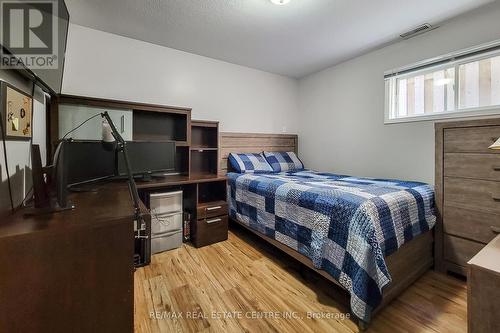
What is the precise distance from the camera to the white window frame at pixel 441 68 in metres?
1.99

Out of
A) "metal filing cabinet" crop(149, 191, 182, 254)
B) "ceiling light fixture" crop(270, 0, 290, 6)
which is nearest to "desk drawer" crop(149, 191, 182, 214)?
"metal filing cabinet" crop(149, 191, 182, 254)

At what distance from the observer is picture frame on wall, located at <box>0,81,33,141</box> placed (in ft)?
3.09

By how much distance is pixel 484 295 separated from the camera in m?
0.95

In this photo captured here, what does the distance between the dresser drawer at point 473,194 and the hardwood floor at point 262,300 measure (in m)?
0.65

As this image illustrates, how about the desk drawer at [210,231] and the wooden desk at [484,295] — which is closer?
the wooden desk at [484,295]

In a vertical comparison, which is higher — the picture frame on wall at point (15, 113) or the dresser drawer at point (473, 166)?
the picture frame on wall at point (15, 113)

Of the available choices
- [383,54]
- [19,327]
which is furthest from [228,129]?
[19,327]

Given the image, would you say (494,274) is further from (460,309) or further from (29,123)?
(29,123)

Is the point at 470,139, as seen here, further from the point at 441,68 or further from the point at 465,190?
the point at 441,68

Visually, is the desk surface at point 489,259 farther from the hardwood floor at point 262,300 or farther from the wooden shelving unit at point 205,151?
the wooden shelving unit at point 205,151

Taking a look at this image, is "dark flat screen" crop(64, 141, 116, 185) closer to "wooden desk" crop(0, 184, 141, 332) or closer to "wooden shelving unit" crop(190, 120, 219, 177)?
"wooden desk" crop(0, 184, 141, 332)

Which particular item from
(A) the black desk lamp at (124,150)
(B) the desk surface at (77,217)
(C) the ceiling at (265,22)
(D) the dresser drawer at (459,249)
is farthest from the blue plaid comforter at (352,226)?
(C) the ceiling at (265,22)

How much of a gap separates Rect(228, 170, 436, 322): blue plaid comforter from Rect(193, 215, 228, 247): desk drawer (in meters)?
0.61

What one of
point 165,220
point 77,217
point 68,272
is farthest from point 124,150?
point 165,220
